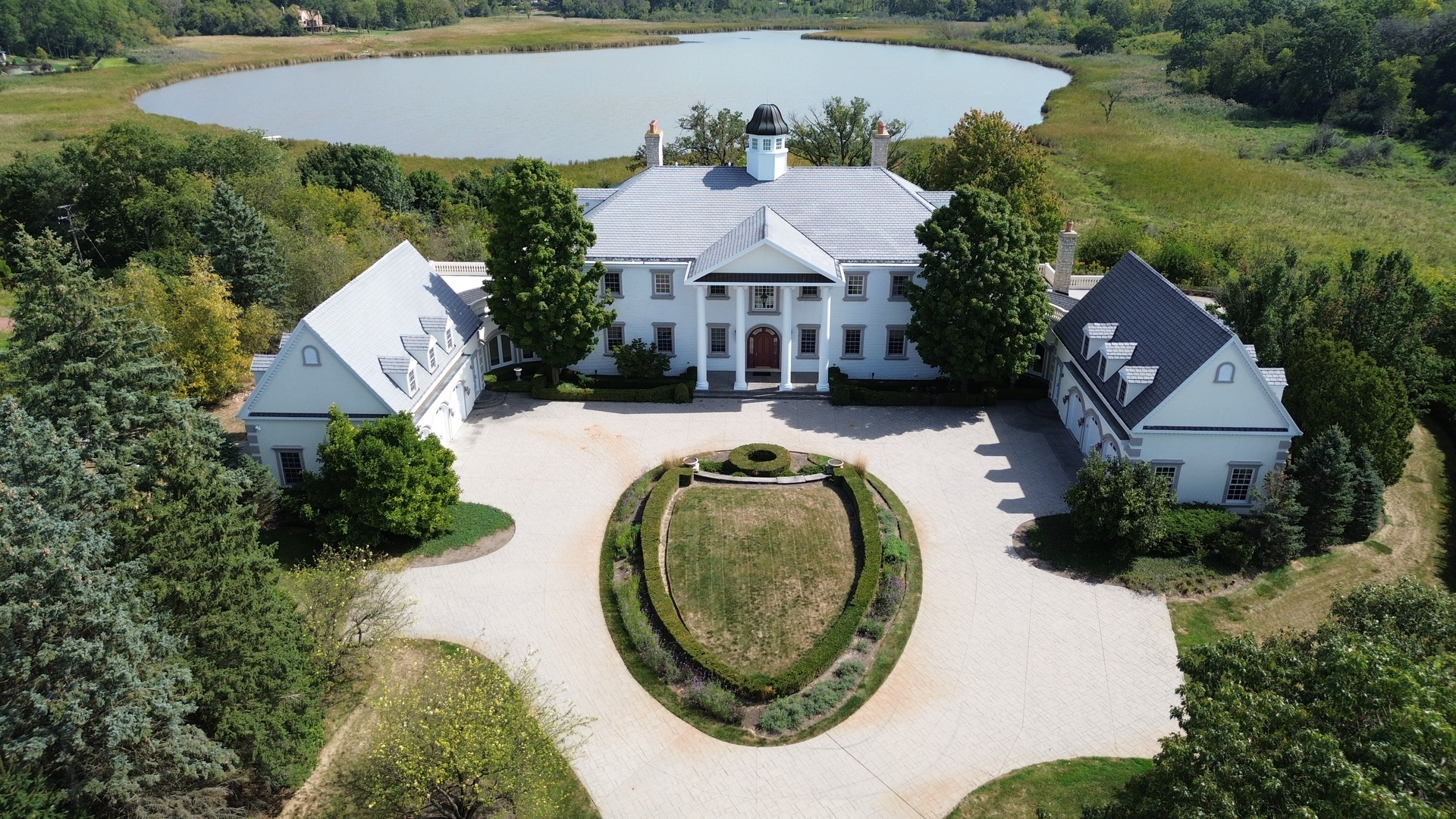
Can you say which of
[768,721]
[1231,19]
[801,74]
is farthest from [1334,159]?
[768,721]

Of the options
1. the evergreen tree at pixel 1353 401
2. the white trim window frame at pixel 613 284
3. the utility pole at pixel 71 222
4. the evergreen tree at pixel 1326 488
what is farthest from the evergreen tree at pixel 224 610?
the utility pole at pixel 71 222

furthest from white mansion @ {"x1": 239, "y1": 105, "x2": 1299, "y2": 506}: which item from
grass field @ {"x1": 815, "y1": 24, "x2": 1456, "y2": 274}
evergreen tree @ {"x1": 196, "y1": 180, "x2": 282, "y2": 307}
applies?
grass field @ {"x1": 815, "y1": 24, "x2": 1456, "y2": 274}

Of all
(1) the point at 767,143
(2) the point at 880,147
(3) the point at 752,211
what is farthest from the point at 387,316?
(2) the point at 880,147

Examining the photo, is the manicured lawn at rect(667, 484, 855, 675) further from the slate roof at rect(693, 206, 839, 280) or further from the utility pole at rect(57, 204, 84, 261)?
the utility pole at rect(57, 204, 84, 261)

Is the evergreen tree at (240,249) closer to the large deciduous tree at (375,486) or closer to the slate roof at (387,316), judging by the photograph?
the slate roof at (387,316)

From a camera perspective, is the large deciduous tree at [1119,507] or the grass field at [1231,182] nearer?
the large deciduous tree at [1119,507]

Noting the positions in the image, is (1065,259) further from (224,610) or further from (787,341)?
(224,610)
